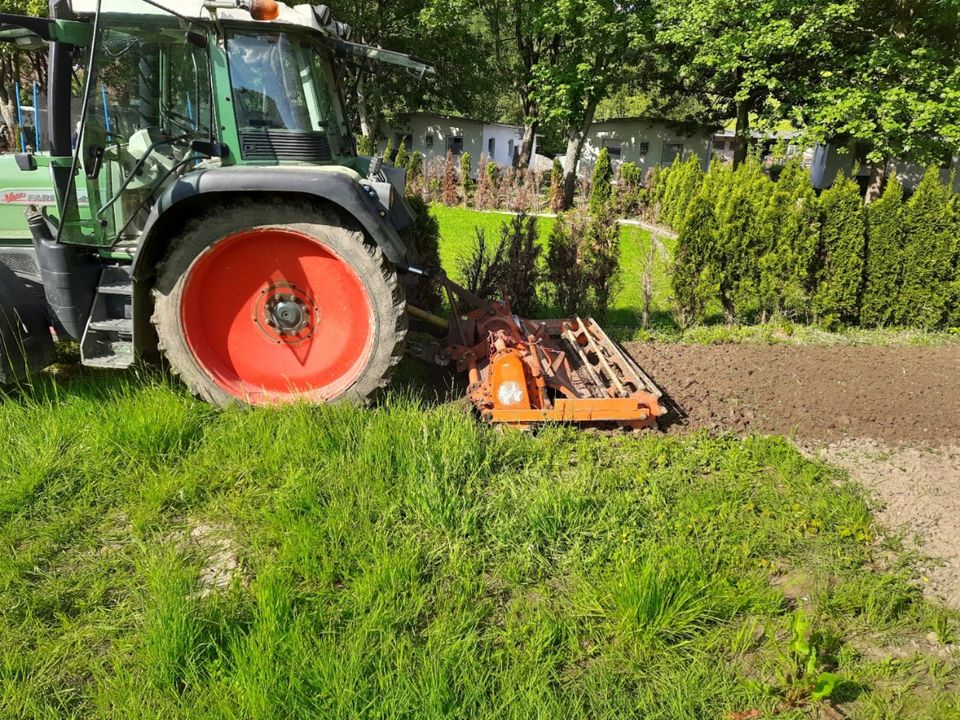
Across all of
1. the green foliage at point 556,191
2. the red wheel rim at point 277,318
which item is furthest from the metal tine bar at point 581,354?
the green foliage at point 556,191

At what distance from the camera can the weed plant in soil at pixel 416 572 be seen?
6.85ft

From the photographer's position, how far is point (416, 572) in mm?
2525

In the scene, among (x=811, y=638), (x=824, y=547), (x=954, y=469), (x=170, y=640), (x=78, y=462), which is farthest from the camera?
(x=954, y=469)

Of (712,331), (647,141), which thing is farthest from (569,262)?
(647,141)

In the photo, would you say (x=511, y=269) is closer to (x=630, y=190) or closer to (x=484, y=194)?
(x=484, y=194)

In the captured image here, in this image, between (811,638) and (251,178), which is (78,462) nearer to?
(251,178)

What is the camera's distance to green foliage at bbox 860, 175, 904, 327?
6246mm

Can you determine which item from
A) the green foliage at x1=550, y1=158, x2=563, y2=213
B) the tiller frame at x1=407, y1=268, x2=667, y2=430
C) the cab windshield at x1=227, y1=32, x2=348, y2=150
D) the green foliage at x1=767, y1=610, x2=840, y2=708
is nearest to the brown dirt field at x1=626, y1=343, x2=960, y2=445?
the tiller frame at x1=407, y1=268, x2=667, y2=430

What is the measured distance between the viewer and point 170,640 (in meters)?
2.15

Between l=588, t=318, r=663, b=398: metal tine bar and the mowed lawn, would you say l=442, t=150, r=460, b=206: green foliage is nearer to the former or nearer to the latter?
the mowed lawn

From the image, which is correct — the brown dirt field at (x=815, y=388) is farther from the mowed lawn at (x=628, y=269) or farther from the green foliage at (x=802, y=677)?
the green foliage at (x=802, y=677)

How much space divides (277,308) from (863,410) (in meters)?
3.82

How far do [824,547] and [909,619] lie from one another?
1.47 ft

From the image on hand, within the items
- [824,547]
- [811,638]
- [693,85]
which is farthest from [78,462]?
[693,85]
